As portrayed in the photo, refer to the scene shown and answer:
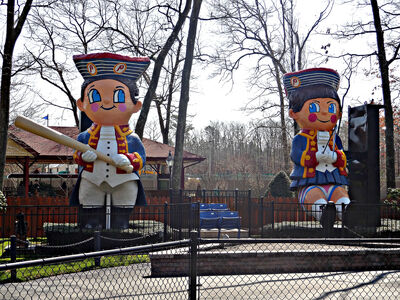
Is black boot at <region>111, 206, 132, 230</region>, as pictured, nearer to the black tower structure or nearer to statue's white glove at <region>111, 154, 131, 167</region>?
statue's white glove at <region>111, 154, 131, 167</region>

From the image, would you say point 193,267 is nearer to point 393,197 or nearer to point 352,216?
point 352,216

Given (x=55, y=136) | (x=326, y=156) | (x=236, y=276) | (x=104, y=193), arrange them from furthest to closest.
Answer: (x=326, y=156) → (x=104, y=193) → (x=55, y=136) → (x=236, y=276)

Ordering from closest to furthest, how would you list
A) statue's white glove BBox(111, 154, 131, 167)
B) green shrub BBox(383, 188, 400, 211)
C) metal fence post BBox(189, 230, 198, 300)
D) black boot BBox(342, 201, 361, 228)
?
metal fence post BBox(189, 230, 198, 300), statue's white glove BBox(111, 154, 131, 167), black boot BBox(342, 201, 361, 228), green shrub BBox(383, 188, 400, 211)

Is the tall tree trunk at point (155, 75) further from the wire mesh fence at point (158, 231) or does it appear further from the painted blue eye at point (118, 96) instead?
the painted blue eye at point (118, 96)

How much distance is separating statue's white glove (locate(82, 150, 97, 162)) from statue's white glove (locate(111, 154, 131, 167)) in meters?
0.47

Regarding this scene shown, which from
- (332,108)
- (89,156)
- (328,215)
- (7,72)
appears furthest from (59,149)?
(328,215)

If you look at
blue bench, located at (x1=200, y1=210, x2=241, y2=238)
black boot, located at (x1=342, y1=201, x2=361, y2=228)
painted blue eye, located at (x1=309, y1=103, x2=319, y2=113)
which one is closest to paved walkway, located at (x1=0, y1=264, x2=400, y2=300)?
black boot, located at (x1=342, y1=201, x2=361, y2=228)

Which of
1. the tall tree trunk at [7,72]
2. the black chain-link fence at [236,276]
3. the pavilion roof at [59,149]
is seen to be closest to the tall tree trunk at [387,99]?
the black chain-link fence at [236,276]

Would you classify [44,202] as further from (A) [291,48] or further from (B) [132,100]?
(A) [291,48]

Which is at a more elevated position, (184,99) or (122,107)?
(184,99)

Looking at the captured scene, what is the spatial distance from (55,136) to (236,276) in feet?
19.6

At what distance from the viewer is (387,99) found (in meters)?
18.0

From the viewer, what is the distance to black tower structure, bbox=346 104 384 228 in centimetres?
1434

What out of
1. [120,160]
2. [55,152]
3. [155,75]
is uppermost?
[155,75]
